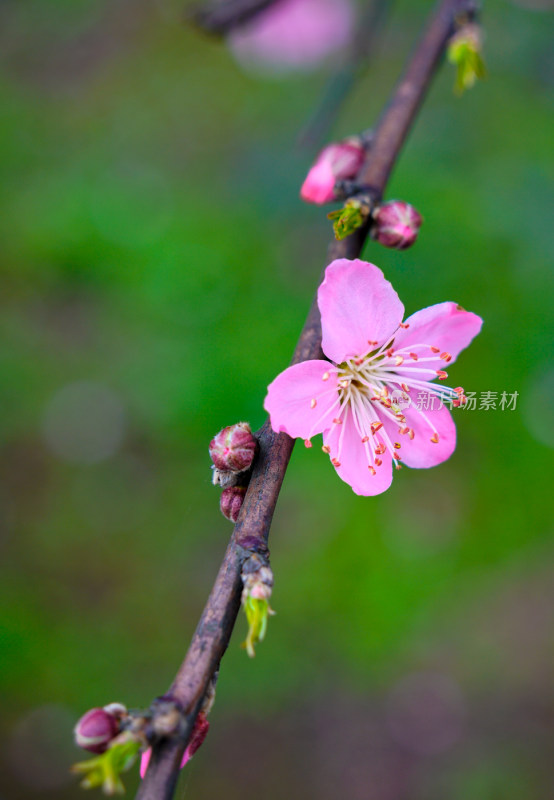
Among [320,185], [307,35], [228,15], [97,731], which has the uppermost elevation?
[307,35]

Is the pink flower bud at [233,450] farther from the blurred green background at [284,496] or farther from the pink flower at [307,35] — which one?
the pink flower at [307,35]

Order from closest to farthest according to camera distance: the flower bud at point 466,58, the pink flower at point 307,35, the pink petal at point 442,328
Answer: the pink petal at point 442,328 < the flower bud at point 466,58 < the pink flower at point 307,35

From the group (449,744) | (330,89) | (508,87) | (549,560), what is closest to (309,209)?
(330,89)

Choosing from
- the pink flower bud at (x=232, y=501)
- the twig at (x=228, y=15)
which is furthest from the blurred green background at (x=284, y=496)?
the pink flower bud at (x=232, y=501)

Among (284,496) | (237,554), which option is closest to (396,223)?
(237,554)

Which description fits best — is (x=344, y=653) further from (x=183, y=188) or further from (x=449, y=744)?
(x=183, y=188)

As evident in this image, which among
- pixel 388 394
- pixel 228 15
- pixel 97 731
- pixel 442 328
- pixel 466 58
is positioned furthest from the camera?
pixel 228 15

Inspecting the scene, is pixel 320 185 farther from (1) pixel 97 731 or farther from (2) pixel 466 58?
(1) pixel 97 731
